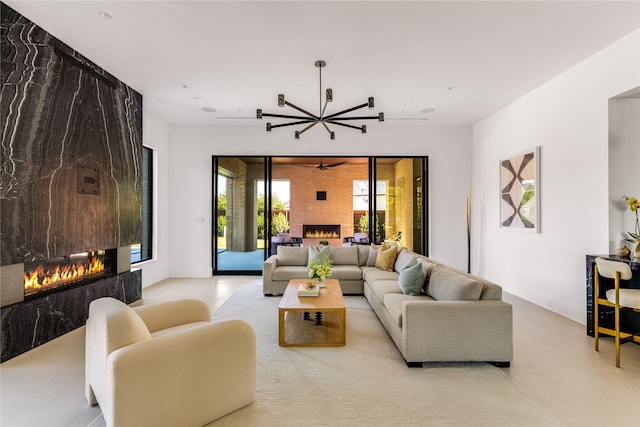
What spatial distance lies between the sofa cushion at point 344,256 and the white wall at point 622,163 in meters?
3.57

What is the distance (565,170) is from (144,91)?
6395mm

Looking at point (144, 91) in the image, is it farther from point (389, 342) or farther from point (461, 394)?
point (461, 394)

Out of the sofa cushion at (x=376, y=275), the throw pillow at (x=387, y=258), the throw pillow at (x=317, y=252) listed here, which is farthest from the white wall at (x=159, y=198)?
the throw pillow at (x=387, y=258)

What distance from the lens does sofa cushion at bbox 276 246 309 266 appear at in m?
5.89

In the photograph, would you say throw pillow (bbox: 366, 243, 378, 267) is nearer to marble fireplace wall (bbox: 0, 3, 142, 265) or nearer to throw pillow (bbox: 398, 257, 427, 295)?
throw pillow (bbox: 398, 257, 427, 295)

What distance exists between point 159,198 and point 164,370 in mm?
5601

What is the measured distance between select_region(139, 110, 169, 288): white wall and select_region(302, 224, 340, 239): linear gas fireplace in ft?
10.0

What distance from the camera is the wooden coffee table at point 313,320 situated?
3.35 m

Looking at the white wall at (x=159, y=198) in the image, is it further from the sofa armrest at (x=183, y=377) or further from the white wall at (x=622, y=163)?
the white wall at (x=622, y=163)

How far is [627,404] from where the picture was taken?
2328 mm

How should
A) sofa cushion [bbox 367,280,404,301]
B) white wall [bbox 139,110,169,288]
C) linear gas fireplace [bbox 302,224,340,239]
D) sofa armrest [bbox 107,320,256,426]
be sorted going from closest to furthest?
sofa armrest [bbox 107,320,256,426]
sofa cushion [bbox 367,280,404,301]
white wall [bbox 139,110,169,288]
linear gas fireplace [bbox 302,224,340,239]

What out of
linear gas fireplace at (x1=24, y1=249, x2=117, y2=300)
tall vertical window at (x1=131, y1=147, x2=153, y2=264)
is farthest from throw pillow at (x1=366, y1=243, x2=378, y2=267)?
tall vertical window at (x1=131, y1=147, x2=153, y2=264)

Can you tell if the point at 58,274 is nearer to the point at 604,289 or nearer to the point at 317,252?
→ the point at 317,252

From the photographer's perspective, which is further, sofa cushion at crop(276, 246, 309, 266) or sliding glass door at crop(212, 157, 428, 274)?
sliding glass door at crop(212, 157, 428, 274)
